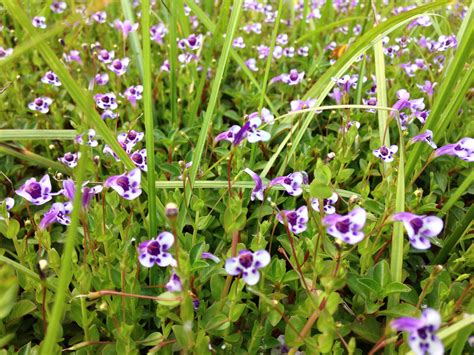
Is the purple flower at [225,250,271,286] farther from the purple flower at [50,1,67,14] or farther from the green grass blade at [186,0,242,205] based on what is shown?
the purple flower at [50,1,67,14]

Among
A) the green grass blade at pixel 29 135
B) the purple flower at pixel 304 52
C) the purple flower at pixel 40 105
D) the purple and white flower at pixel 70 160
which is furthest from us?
the purple flower at pixel 304 52

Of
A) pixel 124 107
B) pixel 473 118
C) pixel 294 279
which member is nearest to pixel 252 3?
pixel 124 107

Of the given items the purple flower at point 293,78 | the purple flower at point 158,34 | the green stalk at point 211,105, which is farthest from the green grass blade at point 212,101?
the purple flower at point 158,34

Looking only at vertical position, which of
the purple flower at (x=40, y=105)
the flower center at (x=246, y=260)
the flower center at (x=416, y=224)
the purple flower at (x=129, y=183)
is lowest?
the purple flower at (x=40, y=105)

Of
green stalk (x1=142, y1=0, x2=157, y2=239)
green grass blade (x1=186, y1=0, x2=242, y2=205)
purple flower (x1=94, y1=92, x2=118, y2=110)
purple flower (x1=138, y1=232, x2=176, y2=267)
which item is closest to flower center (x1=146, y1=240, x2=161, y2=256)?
purple flower (x1=138, y1=232, x2=176, y2=267)

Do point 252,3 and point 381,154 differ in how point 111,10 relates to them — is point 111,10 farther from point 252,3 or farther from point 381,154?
point 381,154

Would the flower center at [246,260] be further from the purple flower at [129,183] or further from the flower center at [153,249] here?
the purple flower at [129,183]
